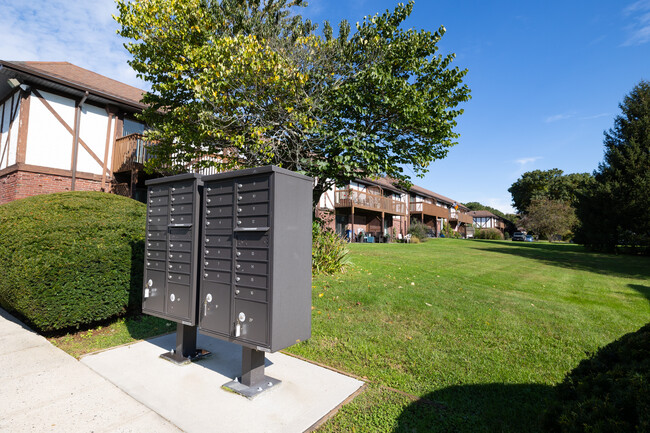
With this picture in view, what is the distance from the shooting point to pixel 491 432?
249 cm

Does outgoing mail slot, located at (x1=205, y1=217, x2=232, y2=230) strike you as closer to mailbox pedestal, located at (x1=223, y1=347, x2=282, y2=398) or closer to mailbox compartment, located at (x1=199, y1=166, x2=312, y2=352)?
mailbox compartment, located at (x1=199, y1=166, x2=312, y2=352)

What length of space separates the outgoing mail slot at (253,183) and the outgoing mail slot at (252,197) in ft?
0.15

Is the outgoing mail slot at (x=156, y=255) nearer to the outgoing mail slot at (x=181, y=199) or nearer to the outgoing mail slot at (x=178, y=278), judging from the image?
the outgoing mail slot at (x=178, y=278)

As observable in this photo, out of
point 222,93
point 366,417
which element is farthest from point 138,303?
point 222,93

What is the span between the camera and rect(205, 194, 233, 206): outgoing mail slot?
324 cm

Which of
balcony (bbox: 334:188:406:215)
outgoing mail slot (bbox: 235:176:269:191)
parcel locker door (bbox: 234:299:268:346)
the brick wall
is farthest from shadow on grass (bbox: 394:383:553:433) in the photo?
balcony (bbox: 334:188:406:215)

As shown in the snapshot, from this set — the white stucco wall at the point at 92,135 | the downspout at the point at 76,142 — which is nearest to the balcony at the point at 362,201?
the white stucco wall at the point at 92,135

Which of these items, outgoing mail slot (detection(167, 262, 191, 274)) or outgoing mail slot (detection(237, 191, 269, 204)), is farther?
outgoing mail slot (detection(167, 262, 191, 274))

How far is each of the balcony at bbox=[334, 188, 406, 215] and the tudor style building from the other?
13.1 m

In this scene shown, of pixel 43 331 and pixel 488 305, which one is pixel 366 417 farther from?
pixel 43 331

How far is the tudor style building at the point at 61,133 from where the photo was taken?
10.7 metres

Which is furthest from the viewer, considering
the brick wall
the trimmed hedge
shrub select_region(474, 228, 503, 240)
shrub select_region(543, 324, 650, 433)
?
shrub select_region(474, 228, 503, 240)

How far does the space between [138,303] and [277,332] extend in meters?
3.43

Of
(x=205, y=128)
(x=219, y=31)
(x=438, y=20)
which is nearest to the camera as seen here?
(x=205, y=128)
